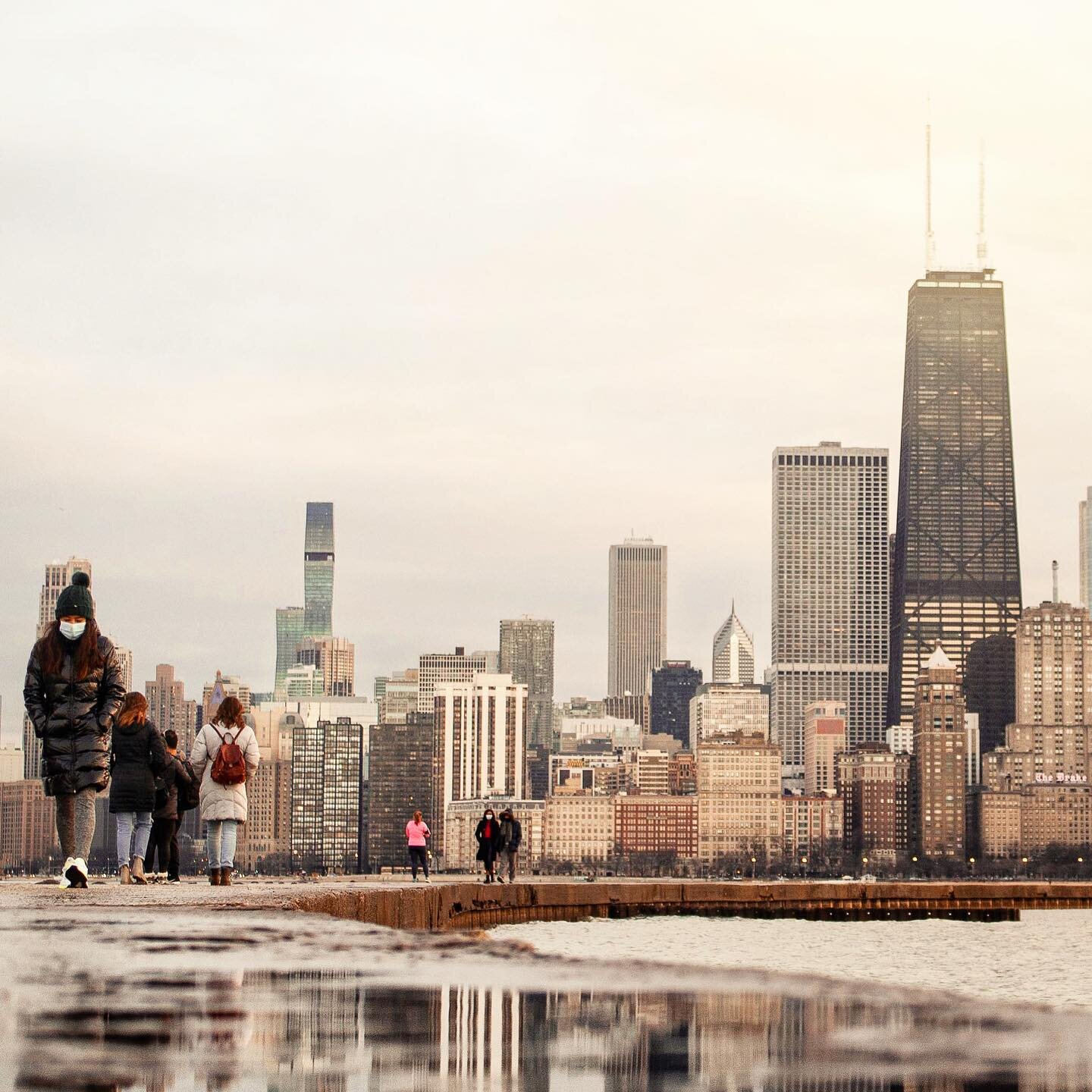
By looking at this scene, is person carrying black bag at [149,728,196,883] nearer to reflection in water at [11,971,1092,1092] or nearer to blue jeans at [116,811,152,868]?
blue jeans at [116,811,152,868]

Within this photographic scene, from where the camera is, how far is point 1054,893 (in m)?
56.9

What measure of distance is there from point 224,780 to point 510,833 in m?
20.6

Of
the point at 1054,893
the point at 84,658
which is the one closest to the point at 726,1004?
the point at 84,658

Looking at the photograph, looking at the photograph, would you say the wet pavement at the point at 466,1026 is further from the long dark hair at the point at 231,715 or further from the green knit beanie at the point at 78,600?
the long dark hair at the point at 231,715

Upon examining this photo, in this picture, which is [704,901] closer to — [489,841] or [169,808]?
[489,841]

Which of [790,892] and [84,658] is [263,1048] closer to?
[84,658]

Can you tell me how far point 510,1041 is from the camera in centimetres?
743

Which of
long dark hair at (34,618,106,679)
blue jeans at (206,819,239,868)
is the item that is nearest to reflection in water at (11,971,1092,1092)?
long dark hair at (34,618,106,679)

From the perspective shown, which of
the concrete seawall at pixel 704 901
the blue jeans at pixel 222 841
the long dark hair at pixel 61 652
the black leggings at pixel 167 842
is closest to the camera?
the long dark hair at pixel 61 652

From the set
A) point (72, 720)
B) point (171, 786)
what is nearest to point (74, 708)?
point (72, 720)

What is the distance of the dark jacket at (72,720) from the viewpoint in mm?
17891

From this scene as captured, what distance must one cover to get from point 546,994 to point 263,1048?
1960mm

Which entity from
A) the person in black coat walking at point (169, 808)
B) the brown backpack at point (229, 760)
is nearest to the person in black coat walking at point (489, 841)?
the person in black coat walking at point (169, 808)

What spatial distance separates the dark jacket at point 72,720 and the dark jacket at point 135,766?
471 cm
